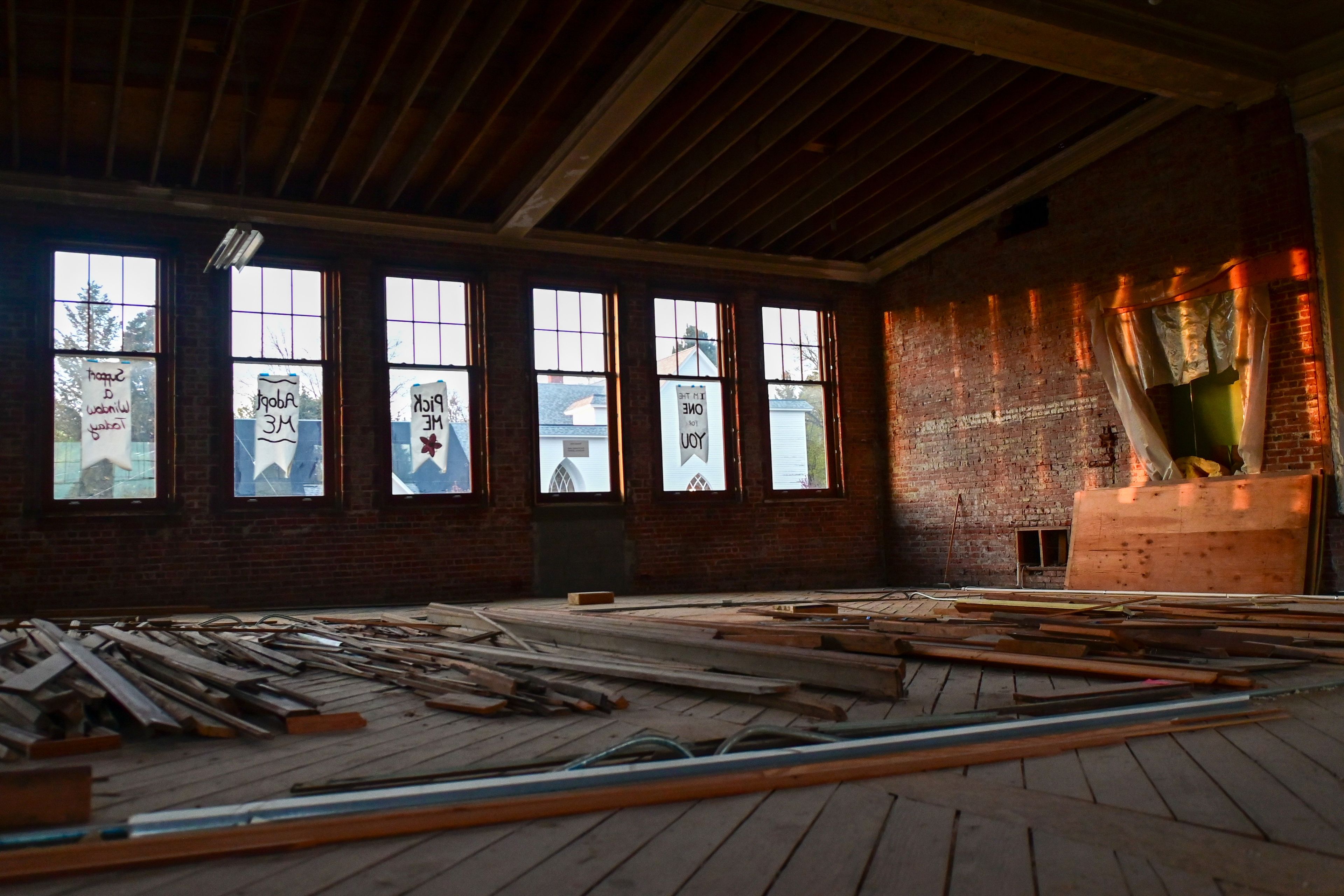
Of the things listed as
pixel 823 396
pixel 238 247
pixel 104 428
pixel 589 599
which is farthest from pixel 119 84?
pixel 823 396

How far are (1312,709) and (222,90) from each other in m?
7.69

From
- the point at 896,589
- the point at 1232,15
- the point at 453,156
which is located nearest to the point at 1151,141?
the point at 1232,15

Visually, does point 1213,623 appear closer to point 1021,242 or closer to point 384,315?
point 1021,242

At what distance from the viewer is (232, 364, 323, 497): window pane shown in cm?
927

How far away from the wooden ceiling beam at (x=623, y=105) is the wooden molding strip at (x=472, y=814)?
18.1 ft

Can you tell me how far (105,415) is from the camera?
8.82 meters

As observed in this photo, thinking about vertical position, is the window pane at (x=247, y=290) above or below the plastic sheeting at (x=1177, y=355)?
→ above

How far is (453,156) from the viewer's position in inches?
358

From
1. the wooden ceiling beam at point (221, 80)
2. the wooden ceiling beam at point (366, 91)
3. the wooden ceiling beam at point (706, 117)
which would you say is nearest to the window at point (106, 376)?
the wooden ceiling beam at point (221, 80)

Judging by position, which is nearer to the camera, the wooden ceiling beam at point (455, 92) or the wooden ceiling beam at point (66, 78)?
the wooden ceiling beam at point (66, 78)

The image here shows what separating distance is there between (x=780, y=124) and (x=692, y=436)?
12.0 ft

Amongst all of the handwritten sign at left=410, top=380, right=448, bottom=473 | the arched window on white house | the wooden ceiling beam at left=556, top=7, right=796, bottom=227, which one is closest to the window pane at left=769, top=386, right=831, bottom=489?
the arched window on white house

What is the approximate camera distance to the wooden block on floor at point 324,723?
2953 millimetres

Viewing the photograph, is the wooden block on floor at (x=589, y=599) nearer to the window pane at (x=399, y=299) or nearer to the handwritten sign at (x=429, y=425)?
the handwritten sign at (x=429, y=425)
